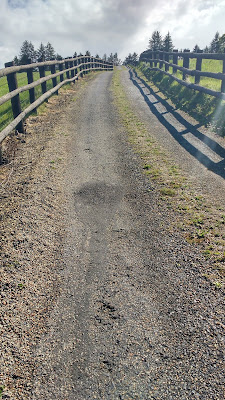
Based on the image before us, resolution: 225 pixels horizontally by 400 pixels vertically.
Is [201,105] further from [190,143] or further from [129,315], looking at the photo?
[129,315]

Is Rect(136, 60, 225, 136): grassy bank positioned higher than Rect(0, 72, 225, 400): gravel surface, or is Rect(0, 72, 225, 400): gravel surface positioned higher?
Rect(136, 60, 225, 136): grassy bank

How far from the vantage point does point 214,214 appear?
4578mm

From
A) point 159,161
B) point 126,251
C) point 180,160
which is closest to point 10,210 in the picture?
point 126,251

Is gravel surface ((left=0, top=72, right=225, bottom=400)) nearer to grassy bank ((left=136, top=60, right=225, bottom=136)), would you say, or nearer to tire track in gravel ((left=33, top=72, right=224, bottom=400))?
tire track in gravel ((left=33, top=72, right=224, bottom=400))

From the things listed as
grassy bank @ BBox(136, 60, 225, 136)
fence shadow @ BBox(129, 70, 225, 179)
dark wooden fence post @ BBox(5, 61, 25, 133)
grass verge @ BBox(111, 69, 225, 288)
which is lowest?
grass verge @ BBox(111, 69, 225, 288)

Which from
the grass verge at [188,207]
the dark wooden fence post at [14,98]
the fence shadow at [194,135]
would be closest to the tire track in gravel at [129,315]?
the grass verge at [188,207]

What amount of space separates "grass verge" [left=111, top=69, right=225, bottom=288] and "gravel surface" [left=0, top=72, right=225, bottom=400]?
151 millimetres

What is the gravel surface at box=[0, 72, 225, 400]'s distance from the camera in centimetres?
246

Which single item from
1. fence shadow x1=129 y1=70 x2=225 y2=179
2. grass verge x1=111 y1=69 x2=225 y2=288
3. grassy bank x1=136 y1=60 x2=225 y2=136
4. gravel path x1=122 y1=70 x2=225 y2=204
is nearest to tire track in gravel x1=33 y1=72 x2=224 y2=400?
grass verge x1=111 y1=69 x2=225 y2=288

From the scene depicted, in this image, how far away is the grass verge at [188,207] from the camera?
3.71 metres

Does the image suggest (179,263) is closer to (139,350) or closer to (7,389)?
(139,350)

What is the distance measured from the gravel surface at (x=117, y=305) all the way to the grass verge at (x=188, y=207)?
0.49 ft

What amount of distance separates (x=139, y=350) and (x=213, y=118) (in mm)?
8268

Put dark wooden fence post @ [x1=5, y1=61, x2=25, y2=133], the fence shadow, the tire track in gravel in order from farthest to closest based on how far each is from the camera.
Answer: dark wooden fence post @ [x1=5, y1=61, x2=25, y2=133]
the fence shadow
the tire track in gravel
